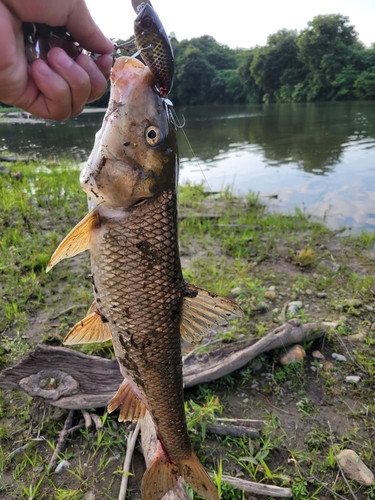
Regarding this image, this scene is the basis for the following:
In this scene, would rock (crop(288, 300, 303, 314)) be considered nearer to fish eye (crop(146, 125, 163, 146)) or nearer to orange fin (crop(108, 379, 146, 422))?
orange fin (crop(108, 379, 146, 422))

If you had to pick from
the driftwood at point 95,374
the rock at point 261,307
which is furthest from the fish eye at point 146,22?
the rock at point 261,307

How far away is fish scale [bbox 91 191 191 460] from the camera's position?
1754 mm

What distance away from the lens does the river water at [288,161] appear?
30.9ft

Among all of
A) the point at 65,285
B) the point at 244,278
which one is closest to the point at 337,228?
the point at 244,278

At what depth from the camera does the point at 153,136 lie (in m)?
1.73

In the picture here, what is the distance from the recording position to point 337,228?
7590 millimetres

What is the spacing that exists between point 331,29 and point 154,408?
77.1 meters

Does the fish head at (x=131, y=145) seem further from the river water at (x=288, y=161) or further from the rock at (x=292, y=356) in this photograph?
the rock at (x=292, y=356)

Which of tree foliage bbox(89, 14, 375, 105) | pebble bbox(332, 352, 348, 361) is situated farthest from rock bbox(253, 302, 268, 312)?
tree foliage bbox(89, 14, 375, 105)

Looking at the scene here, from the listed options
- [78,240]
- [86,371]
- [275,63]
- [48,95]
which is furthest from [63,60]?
[275,63]

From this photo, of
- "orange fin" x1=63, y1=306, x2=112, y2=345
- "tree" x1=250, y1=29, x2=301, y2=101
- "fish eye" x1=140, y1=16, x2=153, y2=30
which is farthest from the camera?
"tree" x1=250, y1=29, x2=301, y2=101

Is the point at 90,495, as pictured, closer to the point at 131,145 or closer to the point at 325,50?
the point at 131,145

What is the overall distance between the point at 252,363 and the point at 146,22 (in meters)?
3.08

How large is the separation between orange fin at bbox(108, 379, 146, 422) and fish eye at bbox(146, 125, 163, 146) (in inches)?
51.9
